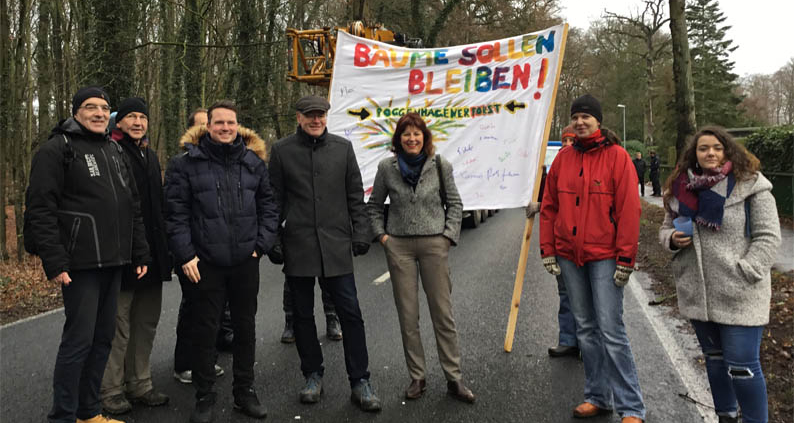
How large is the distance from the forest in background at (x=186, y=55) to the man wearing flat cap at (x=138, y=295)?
7467 millimetres

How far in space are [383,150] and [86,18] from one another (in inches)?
336

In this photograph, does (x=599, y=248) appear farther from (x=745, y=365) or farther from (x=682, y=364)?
(x=682, y=364)

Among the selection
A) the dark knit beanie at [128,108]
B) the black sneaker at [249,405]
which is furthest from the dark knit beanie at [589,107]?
the dark knit beanie at [128,108]

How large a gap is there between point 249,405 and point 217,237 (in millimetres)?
1109

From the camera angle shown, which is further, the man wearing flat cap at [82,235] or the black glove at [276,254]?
the black glove at [276,254]

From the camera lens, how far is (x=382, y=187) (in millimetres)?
4258

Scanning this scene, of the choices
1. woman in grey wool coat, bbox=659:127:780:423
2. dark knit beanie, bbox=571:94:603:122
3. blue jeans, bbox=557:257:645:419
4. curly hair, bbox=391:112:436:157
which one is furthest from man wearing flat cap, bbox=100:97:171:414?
woman in grey wool coat, bbox=659:127:780:423

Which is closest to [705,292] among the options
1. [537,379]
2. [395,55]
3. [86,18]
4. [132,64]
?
[537,379]

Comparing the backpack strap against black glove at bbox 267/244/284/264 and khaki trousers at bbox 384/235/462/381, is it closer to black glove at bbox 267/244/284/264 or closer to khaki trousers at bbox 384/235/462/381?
black glove at bbox 267/244/284/264

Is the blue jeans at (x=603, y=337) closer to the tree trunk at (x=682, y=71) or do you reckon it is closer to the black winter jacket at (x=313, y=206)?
the black winter jacket at (x=313, y=206)

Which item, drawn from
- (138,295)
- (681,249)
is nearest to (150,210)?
(138,295)

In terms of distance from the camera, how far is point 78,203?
3.40 meters

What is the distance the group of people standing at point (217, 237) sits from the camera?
135 inches

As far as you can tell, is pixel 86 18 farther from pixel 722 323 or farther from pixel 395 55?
pixel 722 323
